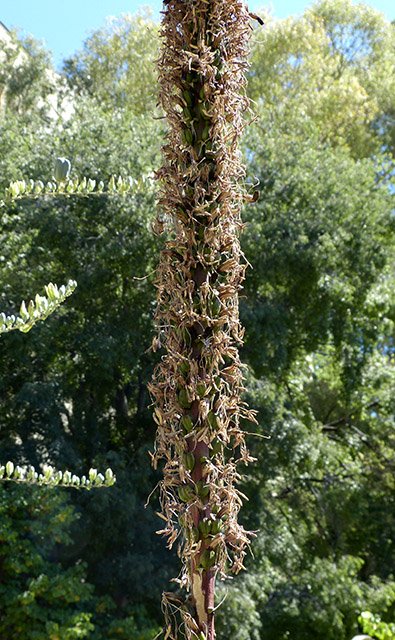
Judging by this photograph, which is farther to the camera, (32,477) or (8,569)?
(8,569)

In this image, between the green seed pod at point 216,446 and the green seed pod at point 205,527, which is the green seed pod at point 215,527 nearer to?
the green seed pod at point 205,527

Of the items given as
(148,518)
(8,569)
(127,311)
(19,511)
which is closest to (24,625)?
(8,569)

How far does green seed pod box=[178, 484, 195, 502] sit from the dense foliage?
488cm

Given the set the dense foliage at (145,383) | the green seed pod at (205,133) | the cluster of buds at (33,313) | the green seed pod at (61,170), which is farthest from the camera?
the dense foliage at (145,383)

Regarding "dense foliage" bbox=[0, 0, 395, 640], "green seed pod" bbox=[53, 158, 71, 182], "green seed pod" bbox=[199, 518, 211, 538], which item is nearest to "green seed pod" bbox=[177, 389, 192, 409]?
"green seed pod" bbox=[199, 518, 211, 538]

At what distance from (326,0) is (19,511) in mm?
15892

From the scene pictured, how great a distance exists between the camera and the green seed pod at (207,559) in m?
1.44

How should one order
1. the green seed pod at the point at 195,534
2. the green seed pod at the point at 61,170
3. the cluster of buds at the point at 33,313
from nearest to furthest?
the green seed pod at the point at 195,534 → the cluster of buds at the point at 33,313 → the green seed pod at the point at 61,170

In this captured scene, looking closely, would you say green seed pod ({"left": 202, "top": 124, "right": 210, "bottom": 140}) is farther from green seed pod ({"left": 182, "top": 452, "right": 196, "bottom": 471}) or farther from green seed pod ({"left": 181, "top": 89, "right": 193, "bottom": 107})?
green seed pod ({"left": 182, "top": 452, "right": 196, "bottom": 471})

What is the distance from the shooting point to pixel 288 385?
9.24m

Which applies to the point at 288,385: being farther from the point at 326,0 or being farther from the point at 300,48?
the point at 326,0

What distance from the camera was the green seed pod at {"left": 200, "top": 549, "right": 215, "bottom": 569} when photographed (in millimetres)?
1438

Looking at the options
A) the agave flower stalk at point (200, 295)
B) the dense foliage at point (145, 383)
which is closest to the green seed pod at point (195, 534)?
the agave flower stalk at point (200, 295)

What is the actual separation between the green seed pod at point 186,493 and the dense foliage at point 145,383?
4883mm
